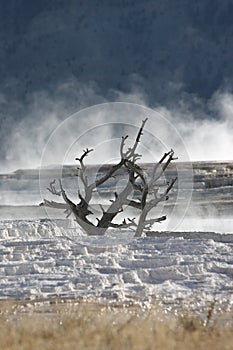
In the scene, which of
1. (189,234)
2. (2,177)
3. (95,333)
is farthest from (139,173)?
(2,177)

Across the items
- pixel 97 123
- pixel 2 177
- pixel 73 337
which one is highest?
pixel 2 177

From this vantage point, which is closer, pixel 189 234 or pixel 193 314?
pixel 193 314

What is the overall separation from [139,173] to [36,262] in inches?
276

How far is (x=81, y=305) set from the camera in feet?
35.7

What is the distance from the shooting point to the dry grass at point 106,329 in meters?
8.37

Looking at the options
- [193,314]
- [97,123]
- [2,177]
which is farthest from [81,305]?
[2,177]

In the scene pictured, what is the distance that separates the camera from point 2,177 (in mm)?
78875

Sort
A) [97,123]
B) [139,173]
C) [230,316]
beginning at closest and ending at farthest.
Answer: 1. [230,316]
2. [139,173]
3. [97,123]

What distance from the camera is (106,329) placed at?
9086 mm

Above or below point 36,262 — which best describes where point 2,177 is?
above

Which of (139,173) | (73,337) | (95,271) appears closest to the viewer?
(73,337)

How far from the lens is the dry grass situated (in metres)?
8.37

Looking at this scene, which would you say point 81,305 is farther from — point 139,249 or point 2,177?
point 2,177

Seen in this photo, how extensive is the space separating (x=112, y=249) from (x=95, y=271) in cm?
183
